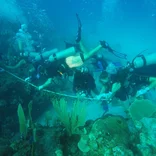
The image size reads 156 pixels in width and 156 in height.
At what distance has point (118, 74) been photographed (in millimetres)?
7012

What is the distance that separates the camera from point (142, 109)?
634 centimetres

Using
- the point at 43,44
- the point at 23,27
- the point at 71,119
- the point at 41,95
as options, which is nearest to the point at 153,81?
the point at 71,119

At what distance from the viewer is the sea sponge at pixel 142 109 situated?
20.1ft

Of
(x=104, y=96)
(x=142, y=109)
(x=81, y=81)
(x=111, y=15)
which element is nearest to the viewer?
(x=142, y=109)

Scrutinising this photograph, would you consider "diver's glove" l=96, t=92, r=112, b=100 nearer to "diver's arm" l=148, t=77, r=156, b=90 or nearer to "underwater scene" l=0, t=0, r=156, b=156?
"underwater scene" l=0, t=0, r=156, b=156

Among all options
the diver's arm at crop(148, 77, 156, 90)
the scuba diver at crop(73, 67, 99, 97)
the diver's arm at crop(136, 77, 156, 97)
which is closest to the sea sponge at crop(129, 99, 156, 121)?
the diver's arm at crop(136, 77, 156, 97)

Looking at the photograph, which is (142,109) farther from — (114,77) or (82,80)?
(82,80)

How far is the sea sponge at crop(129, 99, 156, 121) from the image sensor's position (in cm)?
612

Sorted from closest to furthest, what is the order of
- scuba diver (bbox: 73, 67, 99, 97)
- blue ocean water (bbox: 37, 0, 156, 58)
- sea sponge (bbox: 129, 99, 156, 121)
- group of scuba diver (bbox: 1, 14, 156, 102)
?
sea sponge (bbox: 129, 99, 156, 121) < group of scuba diver (bbox: 1, 14, 156, 102) < scuba diver (bbox: 73, 67, 99, 97) < blue ocean water (bbox: 37, 0, 156, 58)

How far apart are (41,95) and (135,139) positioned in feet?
20.8

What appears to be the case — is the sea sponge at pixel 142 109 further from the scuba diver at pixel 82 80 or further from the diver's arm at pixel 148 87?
the scuba diver at pixel 82 80

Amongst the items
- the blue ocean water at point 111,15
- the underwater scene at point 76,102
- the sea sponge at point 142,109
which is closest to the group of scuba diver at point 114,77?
the underwater scene at point 76,102

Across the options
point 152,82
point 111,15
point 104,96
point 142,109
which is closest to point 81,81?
point 104,96

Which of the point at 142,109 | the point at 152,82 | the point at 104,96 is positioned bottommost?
the point at 142,109
